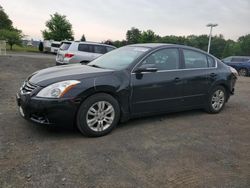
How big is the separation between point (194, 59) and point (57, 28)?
3852 centimetres

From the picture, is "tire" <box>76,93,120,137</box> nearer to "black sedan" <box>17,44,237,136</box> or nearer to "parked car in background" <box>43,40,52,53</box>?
"black sedan" <box>17,44,237,136</box>

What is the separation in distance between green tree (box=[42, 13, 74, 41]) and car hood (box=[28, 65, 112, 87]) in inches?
1510

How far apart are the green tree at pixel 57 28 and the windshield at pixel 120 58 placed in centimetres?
3768

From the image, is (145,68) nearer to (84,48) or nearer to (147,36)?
(84,48)

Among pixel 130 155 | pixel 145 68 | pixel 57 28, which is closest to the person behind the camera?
pixel 130 155

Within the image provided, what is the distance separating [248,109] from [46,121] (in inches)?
203

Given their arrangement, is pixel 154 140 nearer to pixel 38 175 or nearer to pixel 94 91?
pixel 94 91

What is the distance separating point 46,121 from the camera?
4.10 metres

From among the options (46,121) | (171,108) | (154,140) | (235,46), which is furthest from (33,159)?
(235,46)

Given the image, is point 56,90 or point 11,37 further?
point 11,37

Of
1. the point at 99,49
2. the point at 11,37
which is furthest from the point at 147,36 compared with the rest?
the point at 99,49

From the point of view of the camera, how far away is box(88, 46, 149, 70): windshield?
4.97 meters

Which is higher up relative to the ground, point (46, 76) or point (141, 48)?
point (141, 48)

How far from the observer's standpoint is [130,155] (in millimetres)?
3742
